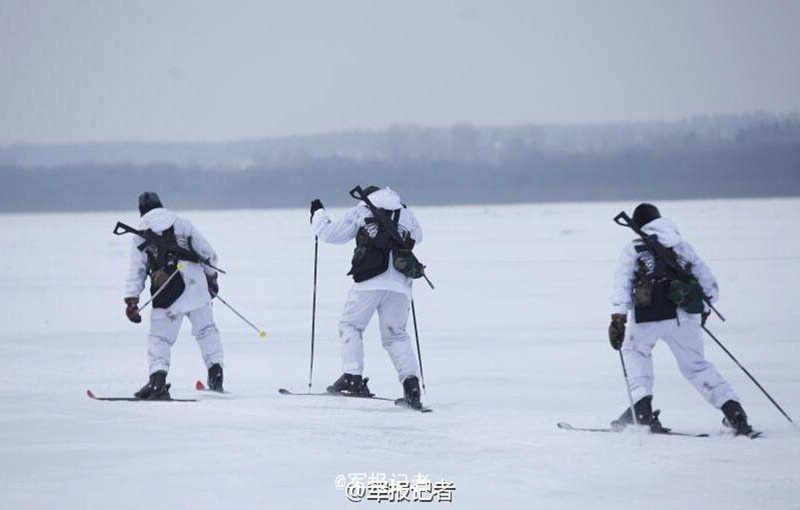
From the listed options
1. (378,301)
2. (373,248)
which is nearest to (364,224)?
(373,248)

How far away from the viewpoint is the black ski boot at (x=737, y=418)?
7.41m

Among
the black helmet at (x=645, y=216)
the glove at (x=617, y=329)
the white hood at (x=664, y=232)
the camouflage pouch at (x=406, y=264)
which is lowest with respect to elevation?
the glove at (x=617, y=329)

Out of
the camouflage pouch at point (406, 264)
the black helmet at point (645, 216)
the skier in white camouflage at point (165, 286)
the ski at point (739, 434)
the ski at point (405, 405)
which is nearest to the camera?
the ski at point (739, 434)

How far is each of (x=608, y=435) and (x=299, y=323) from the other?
857cm

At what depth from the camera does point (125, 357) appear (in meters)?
12.3

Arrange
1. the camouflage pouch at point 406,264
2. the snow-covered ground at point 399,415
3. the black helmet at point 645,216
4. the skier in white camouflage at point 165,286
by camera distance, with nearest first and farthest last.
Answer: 1. the snow-covered ground at point 399,415
2. the black helmet at point 645,216
3. the camouflage pouch at point 406,264
4. the skier in white camouflage at point 165,286

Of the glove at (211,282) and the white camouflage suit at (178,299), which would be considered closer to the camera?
the white camouflage suit at (178,299)

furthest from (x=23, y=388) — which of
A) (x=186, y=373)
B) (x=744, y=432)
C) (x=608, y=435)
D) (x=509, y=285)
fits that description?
(x=509, y=285)

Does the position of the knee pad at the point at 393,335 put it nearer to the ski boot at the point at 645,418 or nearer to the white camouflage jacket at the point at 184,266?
the white camouflage jacket at the point at 184,266

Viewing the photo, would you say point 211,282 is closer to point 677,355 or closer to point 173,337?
point 173,337

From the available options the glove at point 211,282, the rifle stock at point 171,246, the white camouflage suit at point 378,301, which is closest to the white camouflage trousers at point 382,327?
the white camouflage suit at point 378,301

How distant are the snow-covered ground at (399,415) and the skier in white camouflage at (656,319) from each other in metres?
0.33

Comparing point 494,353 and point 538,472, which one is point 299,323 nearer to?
A: point 494,353

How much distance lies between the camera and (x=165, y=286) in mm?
9055
